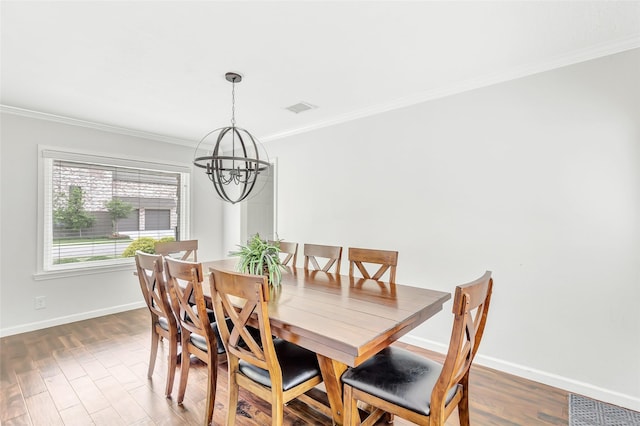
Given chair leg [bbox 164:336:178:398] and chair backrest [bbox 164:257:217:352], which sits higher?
chair backrest [bbox 164:257:217:352]

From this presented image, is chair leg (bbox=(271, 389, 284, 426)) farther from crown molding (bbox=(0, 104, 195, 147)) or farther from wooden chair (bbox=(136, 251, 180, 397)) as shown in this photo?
crown molding (bbox=(0, 104, 195, 147))

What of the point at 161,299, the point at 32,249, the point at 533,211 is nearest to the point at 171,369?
the point at 161,299

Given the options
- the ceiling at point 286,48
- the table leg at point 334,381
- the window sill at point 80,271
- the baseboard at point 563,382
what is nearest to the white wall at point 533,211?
the baseboard at point 563,382

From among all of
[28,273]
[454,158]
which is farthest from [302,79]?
[28,273]

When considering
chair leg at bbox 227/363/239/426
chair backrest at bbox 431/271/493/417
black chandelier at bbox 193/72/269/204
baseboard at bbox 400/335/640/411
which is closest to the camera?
chair backrest at bbox 431/271/493/417

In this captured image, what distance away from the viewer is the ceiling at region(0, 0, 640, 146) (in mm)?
1812

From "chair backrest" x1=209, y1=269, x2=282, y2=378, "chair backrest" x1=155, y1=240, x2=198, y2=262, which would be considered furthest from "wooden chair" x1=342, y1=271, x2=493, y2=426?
"chair backrest" x1=155, y1=240, x2=198, y2=262

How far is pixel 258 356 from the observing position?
157 cm

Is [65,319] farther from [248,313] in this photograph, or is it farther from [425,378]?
[425,378]

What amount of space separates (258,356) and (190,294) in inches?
27.4

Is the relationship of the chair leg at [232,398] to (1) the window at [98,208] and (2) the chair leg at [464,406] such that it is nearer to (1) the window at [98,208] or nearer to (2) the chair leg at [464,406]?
(2) the chair leg at [464,406]

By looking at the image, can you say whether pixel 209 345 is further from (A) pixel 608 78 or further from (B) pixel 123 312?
(A) pixel 608 78

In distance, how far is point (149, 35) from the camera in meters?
2.04

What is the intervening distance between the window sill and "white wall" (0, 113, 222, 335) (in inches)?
1.9
